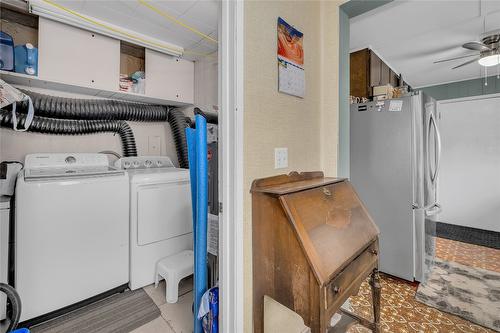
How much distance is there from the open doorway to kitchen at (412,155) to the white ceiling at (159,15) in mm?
1342

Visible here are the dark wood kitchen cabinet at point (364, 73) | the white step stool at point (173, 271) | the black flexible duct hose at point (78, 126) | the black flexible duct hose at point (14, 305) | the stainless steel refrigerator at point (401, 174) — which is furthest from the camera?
the dark wood kitchen cabinet at point (364, 73)

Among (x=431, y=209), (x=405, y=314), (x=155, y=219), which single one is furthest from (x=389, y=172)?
(x=155, y=219)

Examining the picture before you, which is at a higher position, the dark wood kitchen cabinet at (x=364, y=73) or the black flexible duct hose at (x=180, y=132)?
the dark wood kitchen cabinet at (x=364, y=73)

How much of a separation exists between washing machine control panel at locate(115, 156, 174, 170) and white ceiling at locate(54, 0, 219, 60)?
4.59ft

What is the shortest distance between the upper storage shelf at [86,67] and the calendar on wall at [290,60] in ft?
6.45

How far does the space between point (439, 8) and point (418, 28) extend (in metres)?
0.40

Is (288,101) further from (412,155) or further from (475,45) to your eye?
(475,45)

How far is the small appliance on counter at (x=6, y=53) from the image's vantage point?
79.0 inches

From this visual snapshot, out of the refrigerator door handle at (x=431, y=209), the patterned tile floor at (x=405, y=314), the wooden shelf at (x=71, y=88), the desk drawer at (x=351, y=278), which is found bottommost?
the patterned tile floor at (x=405, y=314)

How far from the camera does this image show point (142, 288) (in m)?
2.26

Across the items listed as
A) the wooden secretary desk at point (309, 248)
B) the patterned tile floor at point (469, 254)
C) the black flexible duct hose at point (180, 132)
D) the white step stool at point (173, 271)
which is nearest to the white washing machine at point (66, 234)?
the white step stool at point (173, 271)

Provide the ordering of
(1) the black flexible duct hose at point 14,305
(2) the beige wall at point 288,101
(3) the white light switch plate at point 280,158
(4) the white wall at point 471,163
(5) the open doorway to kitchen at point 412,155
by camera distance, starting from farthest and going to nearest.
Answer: (4) the white wall at point 471,163, (5) the open doorway to kitchen at point 412,155, (3) the white light switch plate at point 280,158, (2) the beige wall at point 288,101, (1) the black flexible duct hose at point 14,305

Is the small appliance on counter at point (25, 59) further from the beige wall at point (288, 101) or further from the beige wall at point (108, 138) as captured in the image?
the beige wall at point (288, 101)

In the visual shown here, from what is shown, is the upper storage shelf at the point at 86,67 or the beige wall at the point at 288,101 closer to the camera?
the beige wall at the point at 288,101
